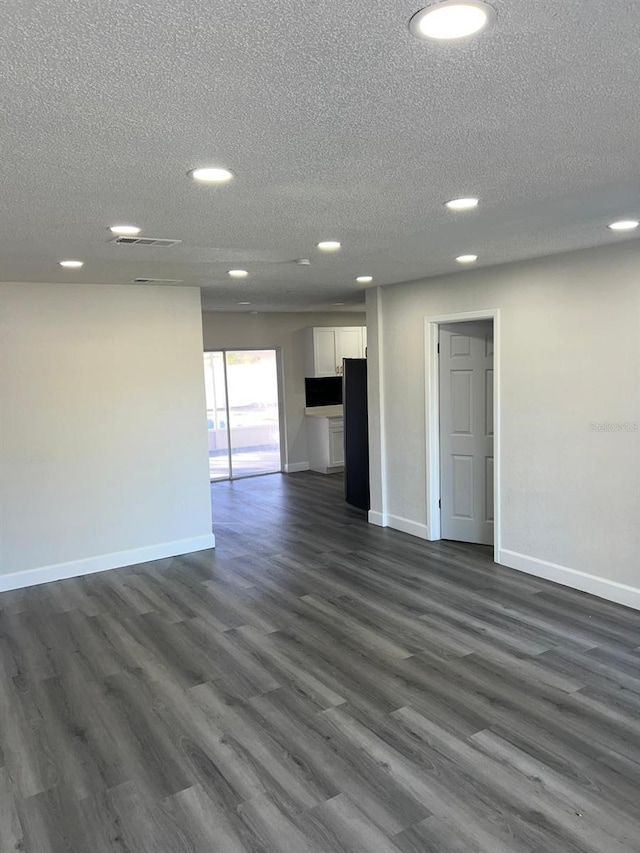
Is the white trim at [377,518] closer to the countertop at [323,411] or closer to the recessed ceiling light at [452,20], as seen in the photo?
the countertop at [323,411]

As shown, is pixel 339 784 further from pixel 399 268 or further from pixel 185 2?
pixel 399 268

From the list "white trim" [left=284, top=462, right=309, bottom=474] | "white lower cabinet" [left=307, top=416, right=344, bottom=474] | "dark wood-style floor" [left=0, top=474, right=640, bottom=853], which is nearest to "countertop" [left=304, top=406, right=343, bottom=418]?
"white lower cabinet" [left=307, top=416, right=344, bottom=474]

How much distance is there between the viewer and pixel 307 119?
1811 mm

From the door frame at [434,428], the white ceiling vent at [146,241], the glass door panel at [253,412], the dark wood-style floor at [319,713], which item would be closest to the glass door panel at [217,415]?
the glass door panel at [253,412]

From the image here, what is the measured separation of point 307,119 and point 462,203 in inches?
50.8

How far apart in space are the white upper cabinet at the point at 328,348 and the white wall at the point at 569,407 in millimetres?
4205

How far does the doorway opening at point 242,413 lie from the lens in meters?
9.72

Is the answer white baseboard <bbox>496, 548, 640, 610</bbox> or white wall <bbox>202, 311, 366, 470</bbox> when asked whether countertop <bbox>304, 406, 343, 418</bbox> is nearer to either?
white wall <bbox>202, 311, 366, 470</bbox>

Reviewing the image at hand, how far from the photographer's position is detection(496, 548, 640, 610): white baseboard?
4.39 meters

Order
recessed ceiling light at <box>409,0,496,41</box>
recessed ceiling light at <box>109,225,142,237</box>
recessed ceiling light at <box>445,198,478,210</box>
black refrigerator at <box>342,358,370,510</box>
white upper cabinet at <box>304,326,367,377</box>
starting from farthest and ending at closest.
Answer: white upper cabinet at <box>304,326,367,377</box> → black refrigerator at <box>342,358,370,510</box> → recessed ceiling light at <box>109,225,142,237</box> → recessed ceiling light at <box>445,198,478,210</box> → recessed ceiling light at <box>409,0,496,41</box>

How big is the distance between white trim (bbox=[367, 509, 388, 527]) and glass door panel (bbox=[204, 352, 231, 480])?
346 centimetres

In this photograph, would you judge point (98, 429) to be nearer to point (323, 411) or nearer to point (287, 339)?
point (287, 339)

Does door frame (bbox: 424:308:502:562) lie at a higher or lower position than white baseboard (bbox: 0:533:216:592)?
higher

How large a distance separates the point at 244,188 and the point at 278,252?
154 centimetres
